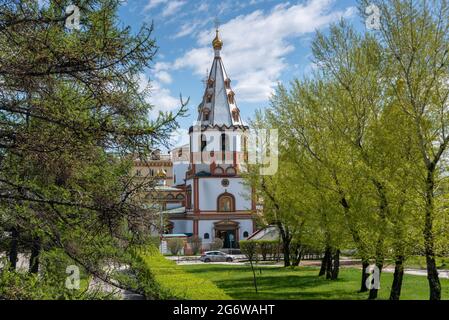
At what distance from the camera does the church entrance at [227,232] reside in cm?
4325

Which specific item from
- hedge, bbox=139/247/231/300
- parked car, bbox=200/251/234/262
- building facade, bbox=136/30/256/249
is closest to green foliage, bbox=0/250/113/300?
hedge, bbox=139/247/231/300

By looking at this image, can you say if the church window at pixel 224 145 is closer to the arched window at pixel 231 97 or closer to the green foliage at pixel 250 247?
the arched window at pixel 231 97

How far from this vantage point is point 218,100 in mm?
44812

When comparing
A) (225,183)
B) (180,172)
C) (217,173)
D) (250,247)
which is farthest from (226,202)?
(180,172)

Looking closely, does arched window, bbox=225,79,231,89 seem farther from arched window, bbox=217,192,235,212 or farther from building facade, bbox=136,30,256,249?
arched window, bbox=217,192,235,212

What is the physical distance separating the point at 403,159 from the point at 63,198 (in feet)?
23.3

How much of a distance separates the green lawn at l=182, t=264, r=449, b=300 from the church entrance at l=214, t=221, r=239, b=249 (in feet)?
66.7

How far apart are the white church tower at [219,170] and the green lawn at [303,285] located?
810 inches

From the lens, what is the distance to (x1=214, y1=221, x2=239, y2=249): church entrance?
142 ft

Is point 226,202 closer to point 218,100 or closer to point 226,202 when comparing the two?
point 226,202

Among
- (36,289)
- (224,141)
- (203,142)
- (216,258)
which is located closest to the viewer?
(36,289)

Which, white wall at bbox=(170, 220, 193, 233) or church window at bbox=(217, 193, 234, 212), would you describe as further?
white wall at bbox=(170, 220, 193, 233)

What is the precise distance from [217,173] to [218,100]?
6477 mm
